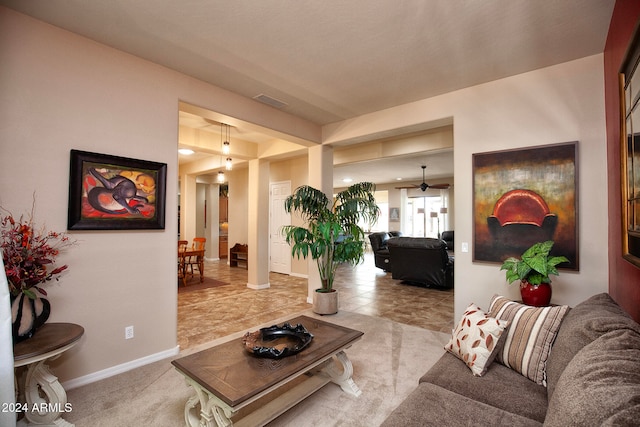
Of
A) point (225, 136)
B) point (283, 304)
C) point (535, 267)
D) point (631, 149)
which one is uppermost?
point (225, 136)

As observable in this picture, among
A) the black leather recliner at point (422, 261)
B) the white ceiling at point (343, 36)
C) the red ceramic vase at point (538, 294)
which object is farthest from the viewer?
the black leather recliner at point (422, 261)

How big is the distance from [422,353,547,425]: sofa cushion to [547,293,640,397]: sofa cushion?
111mm

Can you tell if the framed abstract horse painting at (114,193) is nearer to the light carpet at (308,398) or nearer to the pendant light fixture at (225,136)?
the light carpet at (308,398)

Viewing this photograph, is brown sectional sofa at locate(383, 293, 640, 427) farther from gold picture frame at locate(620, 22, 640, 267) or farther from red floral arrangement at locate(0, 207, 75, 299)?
red floral arrangement at locate(0, 207, 75, 299)

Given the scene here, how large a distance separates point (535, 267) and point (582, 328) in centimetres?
121

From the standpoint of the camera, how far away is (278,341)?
2.18 m

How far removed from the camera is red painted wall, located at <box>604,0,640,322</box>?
1.80 meters

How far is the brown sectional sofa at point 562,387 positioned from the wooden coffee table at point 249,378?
0.62m

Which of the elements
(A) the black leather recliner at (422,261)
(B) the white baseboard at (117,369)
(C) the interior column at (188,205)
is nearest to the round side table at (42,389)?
(B) the white baseboard at (117,369)

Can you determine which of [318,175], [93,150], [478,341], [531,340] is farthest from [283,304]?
[531,340]

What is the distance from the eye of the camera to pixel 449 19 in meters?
2.36

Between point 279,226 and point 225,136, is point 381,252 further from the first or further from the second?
point 225,136

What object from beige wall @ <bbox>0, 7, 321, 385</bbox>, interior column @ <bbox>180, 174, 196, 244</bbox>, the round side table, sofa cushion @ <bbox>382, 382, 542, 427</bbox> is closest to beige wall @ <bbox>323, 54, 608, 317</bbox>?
sofa cushion @ <bbox>382, 382, 542, 427</bbox>

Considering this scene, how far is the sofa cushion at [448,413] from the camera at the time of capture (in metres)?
1.33
